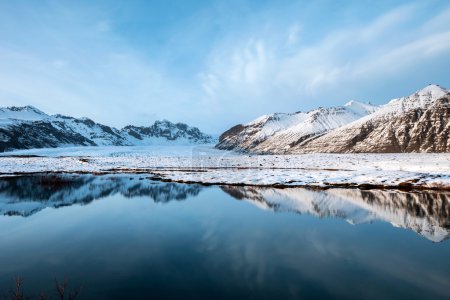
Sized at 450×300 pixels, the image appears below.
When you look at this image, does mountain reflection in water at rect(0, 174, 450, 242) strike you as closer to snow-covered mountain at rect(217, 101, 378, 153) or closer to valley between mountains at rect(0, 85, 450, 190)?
valley between mountains at rect(0, 85, 450, 190)

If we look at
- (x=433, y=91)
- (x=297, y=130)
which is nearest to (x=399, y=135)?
(x=433, y=91)

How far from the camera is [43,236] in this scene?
15.7 m

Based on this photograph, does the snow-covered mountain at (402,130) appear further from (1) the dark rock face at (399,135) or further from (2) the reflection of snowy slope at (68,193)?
(2) the reflection of snowy slope at (68,193)

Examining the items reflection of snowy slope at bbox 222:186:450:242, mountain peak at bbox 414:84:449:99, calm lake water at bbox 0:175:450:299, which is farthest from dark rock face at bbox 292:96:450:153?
calm lake water at bbox 0:175:450:299

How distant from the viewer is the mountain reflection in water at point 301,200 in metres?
18.5

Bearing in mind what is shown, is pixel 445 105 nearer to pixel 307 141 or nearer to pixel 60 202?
pixel 307 141

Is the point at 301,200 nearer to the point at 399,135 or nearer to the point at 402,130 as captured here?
the point at 399,135

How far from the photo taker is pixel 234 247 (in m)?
13.6

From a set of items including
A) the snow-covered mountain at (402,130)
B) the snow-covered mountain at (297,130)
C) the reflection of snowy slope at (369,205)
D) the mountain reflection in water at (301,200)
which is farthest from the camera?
the snow-covered mountain at (297,130)

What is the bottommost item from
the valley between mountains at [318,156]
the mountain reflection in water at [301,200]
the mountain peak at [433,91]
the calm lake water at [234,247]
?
the calm lake water at [234,247]

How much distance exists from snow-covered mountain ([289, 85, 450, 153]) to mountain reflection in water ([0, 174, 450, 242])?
262 ft

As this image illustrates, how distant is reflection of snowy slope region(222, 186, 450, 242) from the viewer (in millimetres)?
17356

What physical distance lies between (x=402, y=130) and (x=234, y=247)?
112 m

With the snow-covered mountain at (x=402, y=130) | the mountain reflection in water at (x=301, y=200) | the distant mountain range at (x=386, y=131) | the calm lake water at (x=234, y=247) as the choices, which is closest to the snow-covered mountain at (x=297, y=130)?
the distant mountain range at (x=386, y=131)
